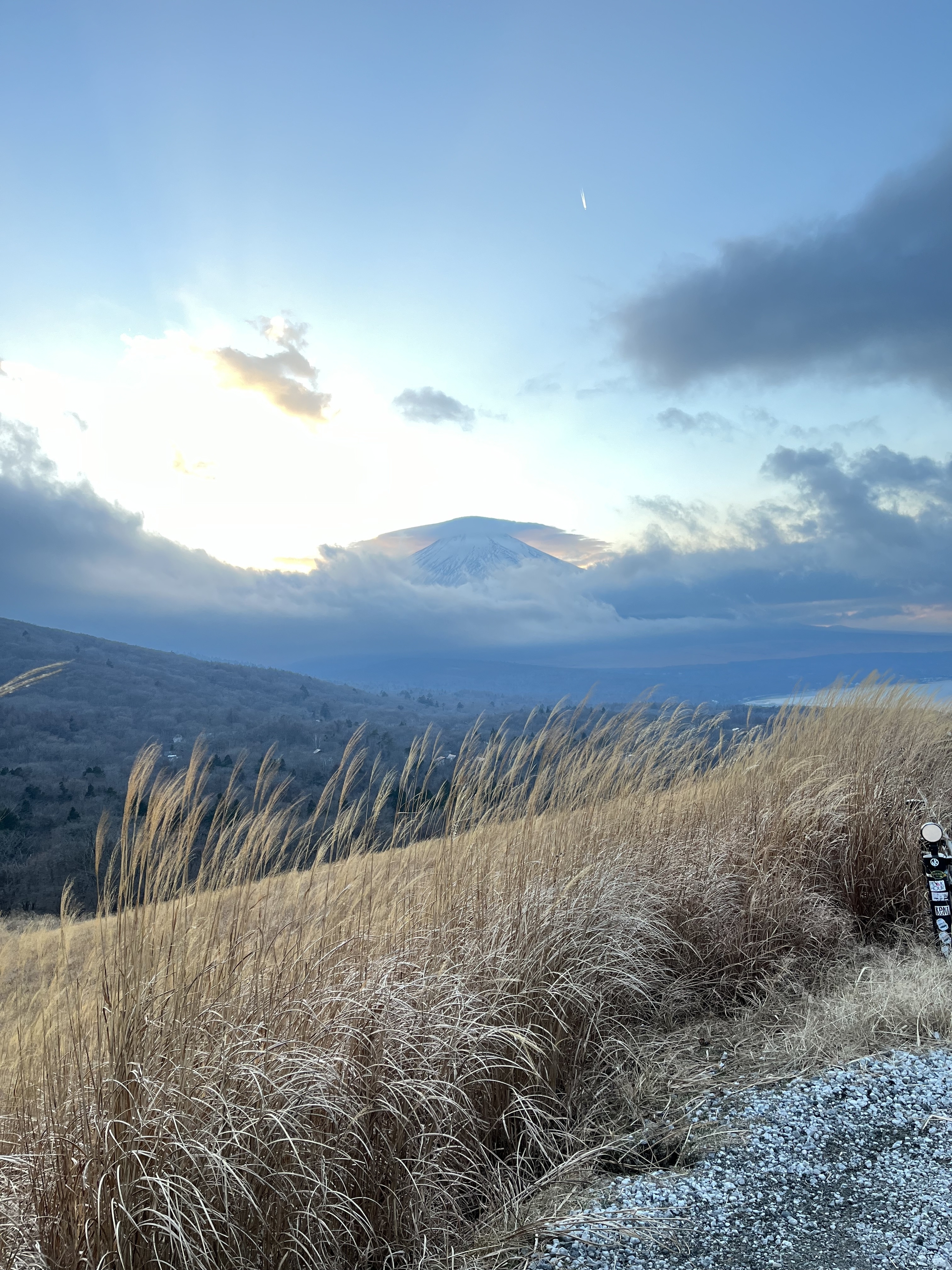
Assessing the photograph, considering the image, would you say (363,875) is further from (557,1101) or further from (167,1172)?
(167,1172)

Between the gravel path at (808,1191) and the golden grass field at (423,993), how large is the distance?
0.21 m

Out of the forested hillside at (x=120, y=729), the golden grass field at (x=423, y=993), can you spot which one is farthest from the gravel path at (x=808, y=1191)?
the forested hillside at (x=120, y=729)

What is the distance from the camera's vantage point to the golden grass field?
1.86 m

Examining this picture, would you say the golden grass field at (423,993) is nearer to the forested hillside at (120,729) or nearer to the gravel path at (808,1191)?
the gravel path at (808,1191)

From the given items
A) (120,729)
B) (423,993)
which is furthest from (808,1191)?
(120,729)

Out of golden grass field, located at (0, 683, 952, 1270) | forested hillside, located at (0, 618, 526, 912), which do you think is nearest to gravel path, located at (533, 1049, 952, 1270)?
golden grass field, located at (0, 683, 952, 1270)

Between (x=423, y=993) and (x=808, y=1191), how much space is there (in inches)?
53.2

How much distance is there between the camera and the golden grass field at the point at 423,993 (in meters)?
1.86

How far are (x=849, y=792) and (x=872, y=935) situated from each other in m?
0.93

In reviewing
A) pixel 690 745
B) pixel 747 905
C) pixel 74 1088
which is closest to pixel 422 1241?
pixel 74 1088

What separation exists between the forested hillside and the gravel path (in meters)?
1.84

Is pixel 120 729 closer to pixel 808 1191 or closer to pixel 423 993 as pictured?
pixel 423 993

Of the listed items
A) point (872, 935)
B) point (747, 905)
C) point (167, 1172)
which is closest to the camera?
point (167, 1172)

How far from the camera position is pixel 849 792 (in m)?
4.79
